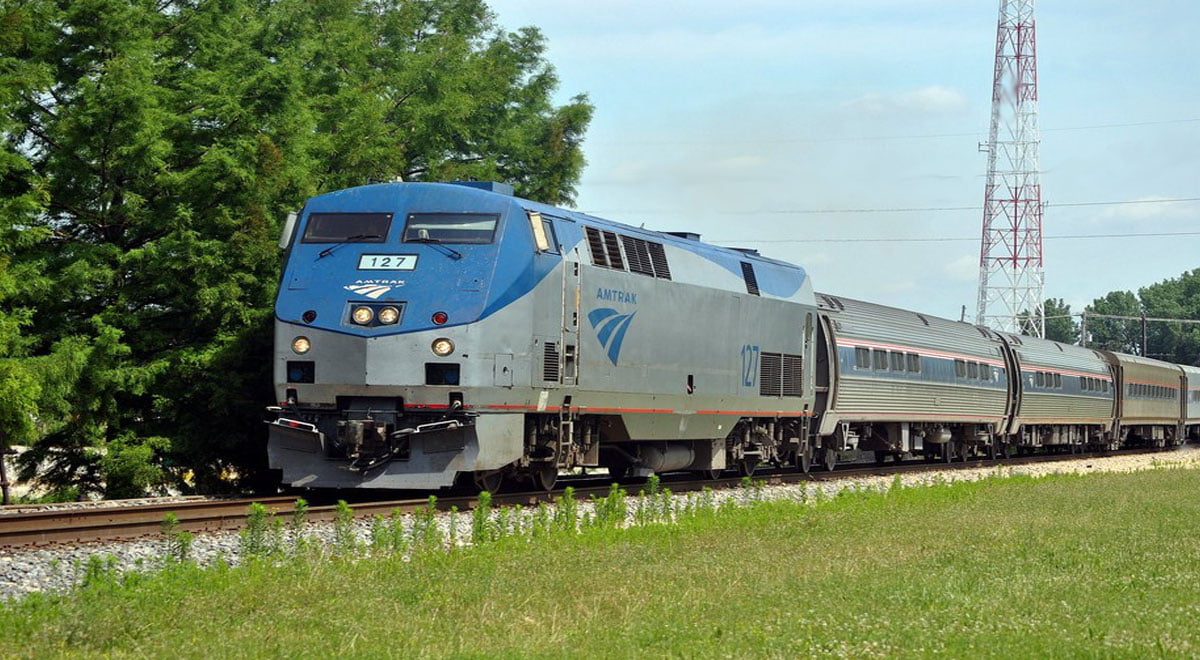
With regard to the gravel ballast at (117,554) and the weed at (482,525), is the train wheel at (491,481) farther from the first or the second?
the weed at (482,525)

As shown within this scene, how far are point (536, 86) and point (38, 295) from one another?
73.2 feet

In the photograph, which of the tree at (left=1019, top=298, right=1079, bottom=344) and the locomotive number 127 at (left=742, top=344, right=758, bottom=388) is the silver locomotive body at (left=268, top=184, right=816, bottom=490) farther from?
the tree at (left=1019, top=298, right=1079, bottom=344)

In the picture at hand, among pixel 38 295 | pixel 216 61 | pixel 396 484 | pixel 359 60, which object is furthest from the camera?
pixel 359 60

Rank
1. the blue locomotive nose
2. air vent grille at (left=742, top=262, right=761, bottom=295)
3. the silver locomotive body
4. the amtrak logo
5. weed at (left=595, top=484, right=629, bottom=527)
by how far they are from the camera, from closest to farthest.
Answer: weed at (left=595, top=484, right=629, bottom=527), the silver locomotive body, the blue locomotive nose, the amtrak logo, air vent grille at (left=742, top=262, right=761, bottom=295)

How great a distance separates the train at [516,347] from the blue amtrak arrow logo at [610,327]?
0.03 m

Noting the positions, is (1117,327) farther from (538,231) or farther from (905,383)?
(538,231)

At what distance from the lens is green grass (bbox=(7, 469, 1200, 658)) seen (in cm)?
920

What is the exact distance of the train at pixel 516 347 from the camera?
1742 centimetres

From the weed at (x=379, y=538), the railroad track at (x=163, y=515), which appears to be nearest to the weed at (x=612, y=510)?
the railroad track at (x=163, y=515)

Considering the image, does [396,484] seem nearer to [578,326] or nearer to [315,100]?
[578,326]

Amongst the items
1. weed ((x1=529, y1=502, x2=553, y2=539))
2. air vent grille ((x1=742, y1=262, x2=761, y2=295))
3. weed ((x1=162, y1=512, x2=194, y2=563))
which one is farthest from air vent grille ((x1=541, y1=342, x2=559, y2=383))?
air vent grille ((x1=742, y1=262, x2=761, y2=295))

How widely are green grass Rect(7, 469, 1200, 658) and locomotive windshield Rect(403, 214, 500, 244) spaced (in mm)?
4473

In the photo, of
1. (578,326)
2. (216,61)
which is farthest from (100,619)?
(216,61)

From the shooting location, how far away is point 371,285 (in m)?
17.8
